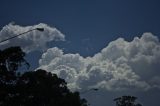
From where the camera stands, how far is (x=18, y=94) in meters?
74.5

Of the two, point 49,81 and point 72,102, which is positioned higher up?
point 49,81

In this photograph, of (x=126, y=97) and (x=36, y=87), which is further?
(x=126, y=97)

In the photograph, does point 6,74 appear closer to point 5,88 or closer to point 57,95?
point 5,88

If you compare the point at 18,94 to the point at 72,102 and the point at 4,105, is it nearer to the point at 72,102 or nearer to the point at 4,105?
the point at 4,105

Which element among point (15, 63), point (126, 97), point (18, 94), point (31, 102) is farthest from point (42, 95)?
point (126, 97)

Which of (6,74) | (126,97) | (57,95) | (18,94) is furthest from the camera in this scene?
(126,97)

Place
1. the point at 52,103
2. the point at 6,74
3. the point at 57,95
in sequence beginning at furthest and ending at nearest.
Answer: the point at 57,95 → the point at 52,103 → the point at 6,74

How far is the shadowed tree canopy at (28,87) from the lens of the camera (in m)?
68.5

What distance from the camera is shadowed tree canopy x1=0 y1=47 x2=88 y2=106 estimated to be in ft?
225

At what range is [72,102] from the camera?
86.6 metres

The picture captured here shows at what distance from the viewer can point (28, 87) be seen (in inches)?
3105

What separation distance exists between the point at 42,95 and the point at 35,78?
4.86 metres

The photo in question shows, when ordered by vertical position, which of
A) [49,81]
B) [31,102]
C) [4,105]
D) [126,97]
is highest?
[126,97]

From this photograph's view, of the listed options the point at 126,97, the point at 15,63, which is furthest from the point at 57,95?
the point at 126,97
